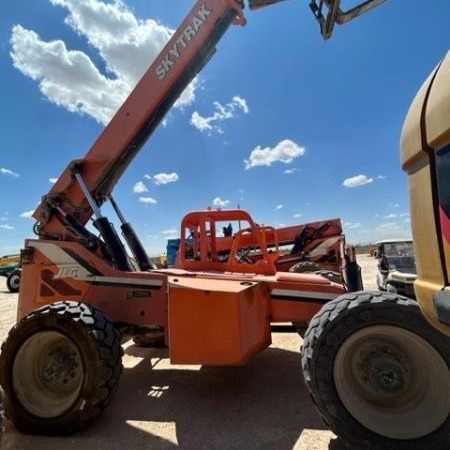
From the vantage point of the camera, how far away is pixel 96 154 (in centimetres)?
571

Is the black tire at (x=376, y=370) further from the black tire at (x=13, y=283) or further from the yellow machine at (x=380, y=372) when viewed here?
the black tire at (x=13, y=283)

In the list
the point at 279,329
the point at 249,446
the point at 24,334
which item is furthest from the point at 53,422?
the point at 279,329

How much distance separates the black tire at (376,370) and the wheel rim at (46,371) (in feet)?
8.11

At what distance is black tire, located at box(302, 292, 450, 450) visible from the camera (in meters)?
3.05

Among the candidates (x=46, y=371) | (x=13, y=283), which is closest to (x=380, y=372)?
(x=46, y=371)

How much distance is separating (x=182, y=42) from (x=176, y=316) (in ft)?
12.1

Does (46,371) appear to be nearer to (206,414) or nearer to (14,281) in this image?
(206,414)

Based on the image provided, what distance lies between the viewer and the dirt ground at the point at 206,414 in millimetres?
3537

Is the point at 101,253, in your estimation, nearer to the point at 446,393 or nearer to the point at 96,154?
the point at 96,154

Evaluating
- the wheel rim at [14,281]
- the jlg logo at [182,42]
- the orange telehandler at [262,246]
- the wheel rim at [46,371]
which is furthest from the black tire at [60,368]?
the wheel rim at [14,281]

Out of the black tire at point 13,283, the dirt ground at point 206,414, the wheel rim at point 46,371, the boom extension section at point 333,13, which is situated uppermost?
the boom extension section at point 333,13

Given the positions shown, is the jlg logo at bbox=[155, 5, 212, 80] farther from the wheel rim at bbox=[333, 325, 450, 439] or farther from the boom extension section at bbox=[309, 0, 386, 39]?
the wheel rim at bbox=[333, 325, 450, 439]

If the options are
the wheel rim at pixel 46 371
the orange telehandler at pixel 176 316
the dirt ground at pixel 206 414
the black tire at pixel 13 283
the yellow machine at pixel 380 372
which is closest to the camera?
the yellow machine at pixel 380 372

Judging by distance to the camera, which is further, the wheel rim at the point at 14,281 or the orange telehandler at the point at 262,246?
the wheel rim at the point at 14,281
